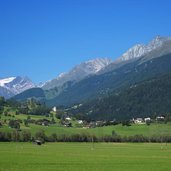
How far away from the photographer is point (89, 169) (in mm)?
62750

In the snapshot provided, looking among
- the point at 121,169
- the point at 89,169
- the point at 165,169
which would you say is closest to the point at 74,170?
the point at 89,169

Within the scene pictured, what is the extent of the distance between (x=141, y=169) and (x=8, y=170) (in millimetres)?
19230

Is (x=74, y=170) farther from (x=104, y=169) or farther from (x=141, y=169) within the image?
(x=141, y=169)

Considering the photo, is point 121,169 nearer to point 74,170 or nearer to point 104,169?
point 104,169

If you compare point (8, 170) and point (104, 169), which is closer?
point (8, 170)

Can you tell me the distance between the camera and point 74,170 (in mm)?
61281

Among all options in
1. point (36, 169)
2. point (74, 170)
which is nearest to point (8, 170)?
point (36, 169)

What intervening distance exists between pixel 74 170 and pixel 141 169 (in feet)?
33.2

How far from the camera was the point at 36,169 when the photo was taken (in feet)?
201

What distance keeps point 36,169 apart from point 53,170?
2.69 metres

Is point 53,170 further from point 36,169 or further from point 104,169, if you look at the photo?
point 104,169

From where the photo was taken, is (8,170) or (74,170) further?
(74,170)

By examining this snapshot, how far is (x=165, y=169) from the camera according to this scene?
213ft

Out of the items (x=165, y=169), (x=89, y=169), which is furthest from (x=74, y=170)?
(x=165, y=169)
